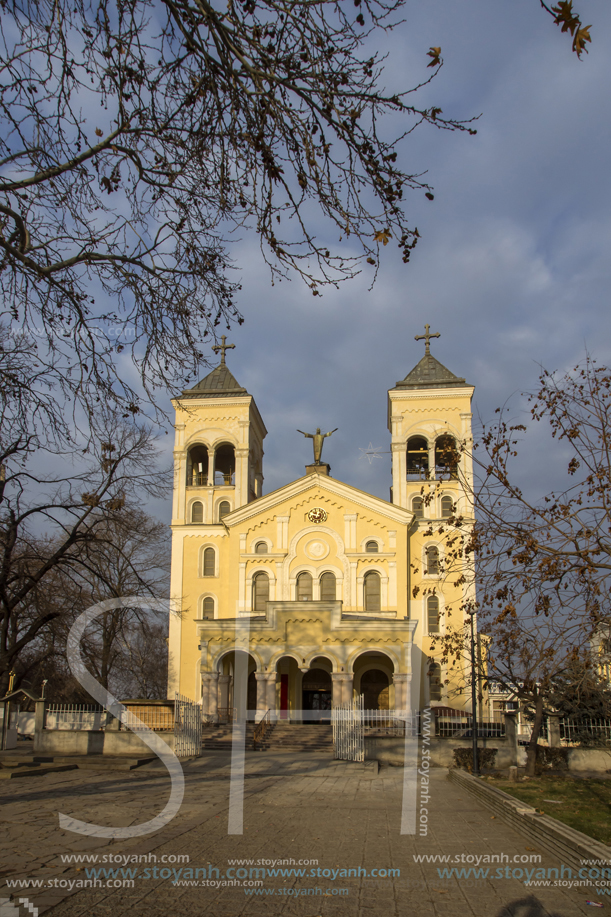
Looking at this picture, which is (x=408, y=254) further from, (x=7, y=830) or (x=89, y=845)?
(x=7, y=830)

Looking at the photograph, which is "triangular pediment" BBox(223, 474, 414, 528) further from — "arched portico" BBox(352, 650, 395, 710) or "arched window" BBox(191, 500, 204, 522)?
"arched portico" BBox(352, 650, 395, 710)

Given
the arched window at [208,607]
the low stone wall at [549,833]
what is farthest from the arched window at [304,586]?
the low stone wall at [549,833]

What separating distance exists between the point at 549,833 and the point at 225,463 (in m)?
32.3

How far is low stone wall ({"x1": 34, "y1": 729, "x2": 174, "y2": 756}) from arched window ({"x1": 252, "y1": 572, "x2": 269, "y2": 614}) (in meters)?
14.5

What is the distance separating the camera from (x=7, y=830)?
28.2ft

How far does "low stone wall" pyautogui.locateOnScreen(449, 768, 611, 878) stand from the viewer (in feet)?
23.7

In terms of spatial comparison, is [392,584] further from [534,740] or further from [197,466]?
[534,740]

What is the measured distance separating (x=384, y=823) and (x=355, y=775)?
287 inches

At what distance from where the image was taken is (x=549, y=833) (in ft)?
27.5

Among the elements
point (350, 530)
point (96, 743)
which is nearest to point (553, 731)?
point (96, 743)

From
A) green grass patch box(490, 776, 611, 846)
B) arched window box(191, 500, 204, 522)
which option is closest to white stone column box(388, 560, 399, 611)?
arched window box(191, 500, 204, 522)

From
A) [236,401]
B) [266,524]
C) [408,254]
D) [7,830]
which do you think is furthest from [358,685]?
[408,254]

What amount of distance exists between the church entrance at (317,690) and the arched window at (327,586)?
321cm

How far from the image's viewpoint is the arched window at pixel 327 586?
Answer: 1310 inches
